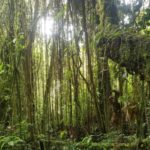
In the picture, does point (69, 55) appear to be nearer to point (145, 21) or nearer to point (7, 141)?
point (145, 21)

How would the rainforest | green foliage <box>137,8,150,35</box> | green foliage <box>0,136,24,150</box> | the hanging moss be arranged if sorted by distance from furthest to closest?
the hanging moss, green foliage <box>137,8,150,35</box>, the rainforest, green foliage <box>0,136,24,150</box>

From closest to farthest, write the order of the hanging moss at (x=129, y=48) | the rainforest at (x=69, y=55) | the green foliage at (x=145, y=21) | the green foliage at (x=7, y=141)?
the green foliage at (x=7, y=141), the rainforest at (x=69, y=55), the green foliage at (x=145, y=21), the hanging moss at (x=129, y=48)

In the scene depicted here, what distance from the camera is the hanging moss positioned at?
4.76 metres

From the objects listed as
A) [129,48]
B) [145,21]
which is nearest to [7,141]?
[129,48]

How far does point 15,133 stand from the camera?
4.63 m

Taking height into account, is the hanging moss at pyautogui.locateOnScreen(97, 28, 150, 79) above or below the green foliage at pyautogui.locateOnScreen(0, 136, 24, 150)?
above

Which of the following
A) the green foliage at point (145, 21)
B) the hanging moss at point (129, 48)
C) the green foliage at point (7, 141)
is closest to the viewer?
the green foliage at point (7, 141)

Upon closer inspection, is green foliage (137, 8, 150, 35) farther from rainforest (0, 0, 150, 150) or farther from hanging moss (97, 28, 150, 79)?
hanging moss (97, 28, 150, 79)

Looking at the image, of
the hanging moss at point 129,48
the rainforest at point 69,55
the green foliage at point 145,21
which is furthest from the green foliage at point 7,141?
the green foliage at point 145,21

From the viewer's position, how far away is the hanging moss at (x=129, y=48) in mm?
4758

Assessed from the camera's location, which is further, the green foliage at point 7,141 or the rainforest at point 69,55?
the rainforest at point 69,55

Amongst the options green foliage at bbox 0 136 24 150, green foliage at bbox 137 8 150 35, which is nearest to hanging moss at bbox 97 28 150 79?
green foliage at bbox 137 8 150 35

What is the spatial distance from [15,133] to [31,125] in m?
0.68

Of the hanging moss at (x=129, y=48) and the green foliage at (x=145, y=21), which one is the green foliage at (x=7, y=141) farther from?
the green foliage at (x=145, y=21)
